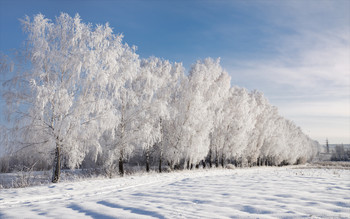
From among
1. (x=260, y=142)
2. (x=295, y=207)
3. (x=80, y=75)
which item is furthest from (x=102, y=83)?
(x=260, y=142)

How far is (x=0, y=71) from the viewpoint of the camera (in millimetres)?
11211

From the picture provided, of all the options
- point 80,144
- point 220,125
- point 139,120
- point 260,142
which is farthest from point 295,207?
point 260,142

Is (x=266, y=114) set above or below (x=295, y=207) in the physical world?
above

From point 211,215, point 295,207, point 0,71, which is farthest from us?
point 0,71

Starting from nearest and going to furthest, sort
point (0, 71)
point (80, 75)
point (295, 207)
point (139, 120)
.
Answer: point (295, 207) → point (0, 71) → point (80, 75) → point (139, 120)

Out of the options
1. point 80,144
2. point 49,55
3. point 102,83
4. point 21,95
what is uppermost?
point 49,55

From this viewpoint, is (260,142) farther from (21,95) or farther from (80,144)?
(21,95)

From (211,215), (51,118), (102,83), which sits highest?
(102,83)

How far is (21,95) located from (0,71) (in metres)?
1.57

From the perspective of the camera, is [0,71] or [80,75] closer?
[0,71]

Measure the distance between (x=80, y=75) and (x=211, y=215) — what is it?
10.9 meters

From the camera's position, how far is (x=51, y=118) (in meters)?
11.3

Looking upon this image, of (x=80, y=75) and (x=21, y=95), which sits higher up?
(x=80, y=75)

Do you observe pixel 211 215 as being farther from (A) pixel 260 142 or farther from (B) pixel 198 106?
(A) pixel 260 142
